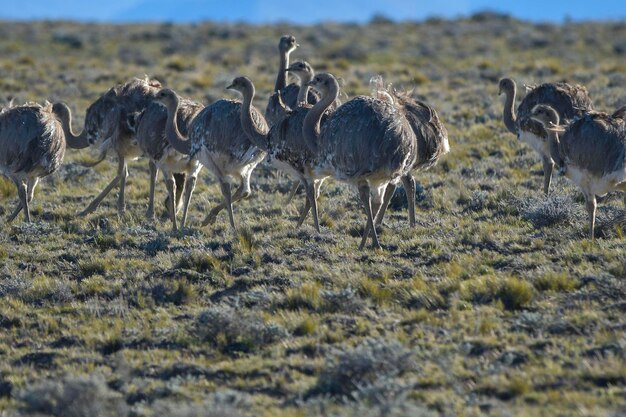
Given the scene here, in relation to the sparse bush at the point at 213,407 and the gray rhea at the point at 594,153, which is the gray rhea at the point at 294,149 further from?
the sparse bush at the point at 213,407

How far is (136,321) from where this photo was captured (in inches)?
325

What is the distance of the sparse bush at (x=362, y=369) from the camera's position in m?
6.68

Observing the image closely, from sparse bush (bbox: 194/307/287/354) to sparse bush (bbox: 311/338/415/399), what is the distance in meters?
0.76

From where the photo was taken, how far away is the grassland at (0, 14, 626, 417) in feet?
21.5


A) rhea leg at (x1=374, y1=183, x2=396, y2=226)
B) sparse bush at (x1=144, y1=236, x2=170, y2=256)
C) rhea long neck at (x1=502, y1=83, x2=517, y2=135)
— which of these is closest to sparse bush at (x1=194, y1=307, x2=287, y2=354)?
sparse bush at (x1=144, y1=236, x2=170, y2=256)

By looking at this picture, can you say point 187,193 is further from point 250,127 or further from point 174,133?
point 250,127

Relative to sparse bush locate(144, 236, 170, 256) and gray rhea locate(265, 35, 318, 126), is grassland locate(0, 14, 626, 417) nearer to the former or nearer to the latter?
sparse bush locate(144, 236, 170, 256)

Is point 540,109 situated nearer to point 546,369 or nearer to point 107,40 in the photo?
point 546,369

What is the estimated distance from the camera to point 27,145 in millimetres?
11250

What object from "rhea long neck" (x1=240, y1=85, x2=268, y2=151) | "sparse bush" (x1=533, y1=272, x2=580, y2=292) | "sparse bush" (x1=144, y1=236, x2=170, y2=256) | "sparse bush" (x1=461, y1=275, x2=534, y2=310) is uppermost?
"rhea long neck" (x1=240, y1=85, x2=268, y2=151)

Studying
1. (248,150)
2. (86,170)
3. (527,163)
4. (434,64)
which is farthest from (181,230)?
(434,64)

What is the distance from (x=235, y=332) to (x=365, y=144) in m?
2.41

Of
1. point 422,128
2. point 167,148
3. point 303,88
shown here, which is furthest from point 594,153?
point 167,148

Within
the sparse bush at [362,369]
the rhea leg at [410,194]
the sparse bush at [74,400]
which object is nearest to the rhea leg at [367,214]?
the rhea leg at [410,194]
